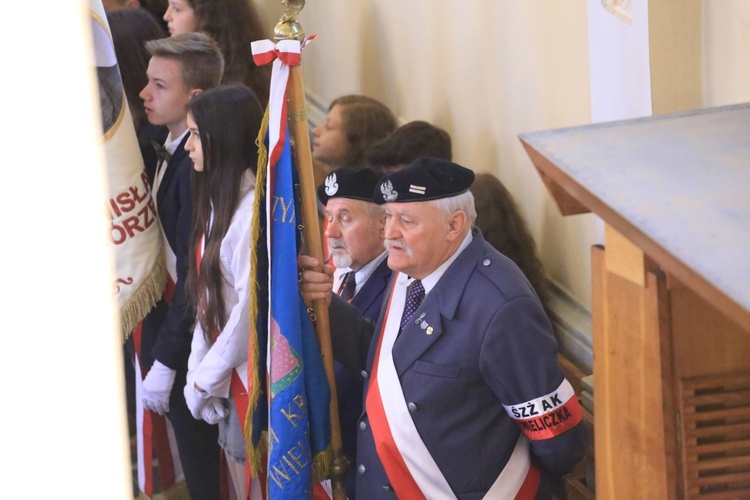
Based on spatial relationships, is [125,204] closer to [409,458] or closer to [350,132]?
[350,132]

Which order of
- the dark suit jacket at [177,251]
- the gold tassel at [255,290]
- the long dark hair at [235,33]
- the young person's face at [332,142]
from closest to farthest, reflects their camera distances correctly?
the gold tassel at [255,290] → the dark suit jacket at [177,251] → the young person's face at [332,142] → the long dark hair at [235,33]

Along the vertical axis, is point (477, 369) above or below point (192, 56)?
below

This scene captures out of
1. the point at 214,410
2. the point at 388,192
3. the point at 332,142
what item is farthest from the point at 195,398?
the point at 332,142

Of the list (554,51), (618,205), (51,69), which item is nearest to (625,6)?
(554,51)

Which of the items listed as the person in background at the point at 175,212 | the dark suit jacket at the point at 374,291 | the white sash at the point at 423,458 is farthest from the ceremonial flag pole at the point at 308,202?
the person in background at the point at 175,212

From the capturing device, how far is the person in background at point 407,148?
4090 millimetres

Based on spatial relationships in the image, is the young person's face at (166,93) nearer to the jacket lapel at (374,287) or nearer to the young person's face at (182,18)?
the jacket lapel at (374,287)

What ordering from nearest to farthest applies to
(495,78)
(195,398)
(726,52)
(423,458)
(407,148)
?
1. (423,458)
2. (726,52)
3. (195,398)
4. (407,148)
5. (495,78)

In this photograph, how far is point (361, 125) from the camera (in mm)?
4719

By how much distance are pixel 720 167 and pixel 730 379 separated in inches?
15.5

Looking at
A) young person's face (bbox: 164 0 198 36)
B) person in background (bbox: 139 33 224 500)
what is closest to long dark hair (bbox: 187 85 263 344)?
person in background (bbox: 139 33 224 500)

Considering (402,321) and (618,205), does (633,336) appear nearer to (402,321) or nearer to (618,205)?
(618,205)

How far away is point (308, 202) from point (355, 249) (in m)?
0.30

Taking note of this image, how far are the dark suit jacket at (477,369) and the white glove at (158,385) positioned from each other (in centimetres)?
108
